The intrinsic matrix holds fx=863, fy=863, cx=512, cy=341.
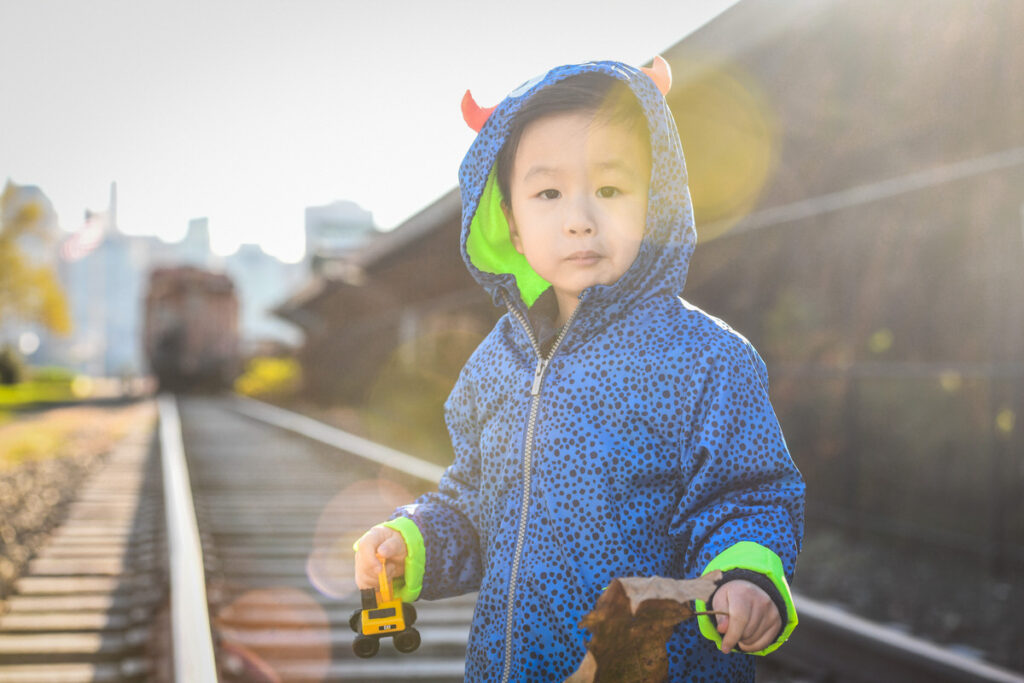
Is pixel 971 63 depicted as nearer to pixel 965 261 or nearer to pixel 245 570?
pixel 965 261

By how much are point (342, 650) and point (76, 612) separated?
1.62m

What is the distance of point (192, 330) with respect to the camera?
37.8m

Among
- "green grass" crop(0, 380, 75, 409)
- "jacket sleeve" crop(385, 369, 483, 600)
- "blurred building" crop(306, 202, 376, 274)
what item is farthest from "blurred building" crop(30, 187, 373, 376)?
"jacket sleeve" crop(385, 369, 483, 600)

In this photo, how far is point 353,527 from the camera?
704 cm

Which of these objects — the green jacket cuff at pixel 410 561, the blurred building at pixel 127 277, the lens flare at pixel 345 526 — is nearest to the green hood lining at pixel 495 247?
the green jacket cuff at pixel 410 561

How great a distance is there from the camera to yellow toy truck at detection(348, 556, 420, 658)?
1.36 meters

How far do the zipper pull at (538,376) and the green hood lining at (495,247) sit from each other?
145mm

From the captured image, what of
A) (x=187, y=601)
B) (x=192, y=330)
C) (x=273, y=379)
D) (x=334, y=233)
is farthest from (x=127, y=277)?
(x=187, y=601)

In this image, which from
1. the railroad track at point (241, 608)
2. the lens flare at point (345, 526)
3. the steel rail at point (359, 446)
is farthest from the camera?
the steel rail at point (359, 446)

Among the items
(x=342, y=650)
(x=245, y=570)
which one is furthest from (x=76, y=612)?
(x=342, y=650)

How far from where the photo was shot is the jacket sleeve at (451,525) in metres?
1.49

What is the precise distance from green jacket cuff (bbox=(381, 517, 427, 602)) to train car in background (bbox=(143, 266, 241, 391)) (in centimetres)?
3786

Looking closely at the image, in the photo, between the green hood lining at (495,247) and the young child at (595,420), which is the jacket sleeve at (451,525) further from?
the green hood lining at (495,247)

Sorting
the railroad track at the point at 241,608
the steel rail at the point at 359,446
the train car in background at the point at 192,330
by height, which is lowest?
the railroad track at the point at 241,608
